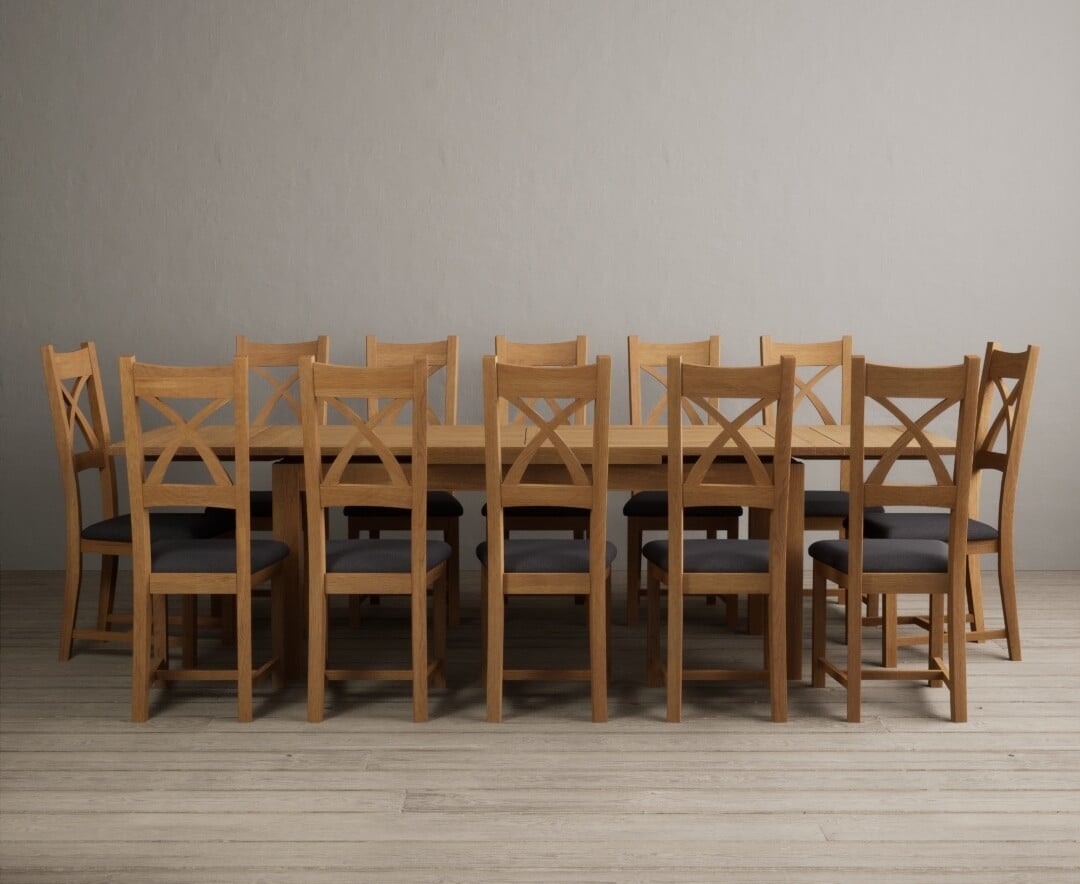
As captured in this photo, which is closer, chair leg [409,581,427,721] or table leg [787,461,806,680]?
chair leg [409,581,427,721]

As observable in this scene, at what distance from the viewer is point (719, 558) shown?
3.69m

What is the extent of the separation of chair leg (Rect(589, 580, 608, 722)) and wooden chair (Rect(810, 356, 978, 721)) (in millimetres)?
775

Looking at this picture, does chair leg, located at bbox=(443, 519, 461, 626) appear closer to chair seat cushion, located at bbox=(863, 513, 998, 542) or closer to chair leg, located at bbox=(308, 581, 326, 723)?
chair leg, located at bbox=(308, 581, 326, 723)

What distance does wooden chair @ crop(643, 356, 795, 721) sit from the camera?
3523 mm

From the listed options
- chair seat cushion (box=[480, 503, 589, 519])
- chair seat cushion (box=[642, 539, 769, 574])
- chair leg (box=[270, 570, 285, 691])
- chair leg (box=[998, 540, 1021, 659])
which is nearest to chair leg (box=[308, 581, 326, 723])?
chair leg (box=[270, 570, 285, 691])

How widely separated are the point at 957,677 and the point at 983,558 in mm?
2684

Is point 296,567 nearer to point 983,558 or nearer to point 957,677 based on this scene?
point 957,677

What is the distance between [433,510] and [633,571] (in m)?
0.90

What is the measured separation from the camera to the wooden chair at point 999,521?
4.18 meters

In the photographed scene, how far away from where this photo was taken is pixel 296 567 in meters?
4.09

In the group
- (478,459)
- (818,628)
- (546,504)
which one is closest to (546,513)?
(478,459)

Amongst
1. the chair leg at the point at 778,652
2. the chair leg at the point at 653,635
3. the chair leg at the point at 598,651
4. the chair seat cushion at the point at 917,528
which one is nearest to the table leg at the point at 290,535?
the chair leg at the point at 598,651

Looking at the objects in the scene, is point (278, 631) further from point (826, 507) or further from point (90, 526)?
point (826, 507)

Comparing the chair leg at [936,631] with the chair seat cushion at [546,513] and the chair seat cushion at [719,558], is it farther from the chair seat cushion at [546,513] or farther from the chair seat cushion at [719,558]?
the chair seat cushion at [546,513]
